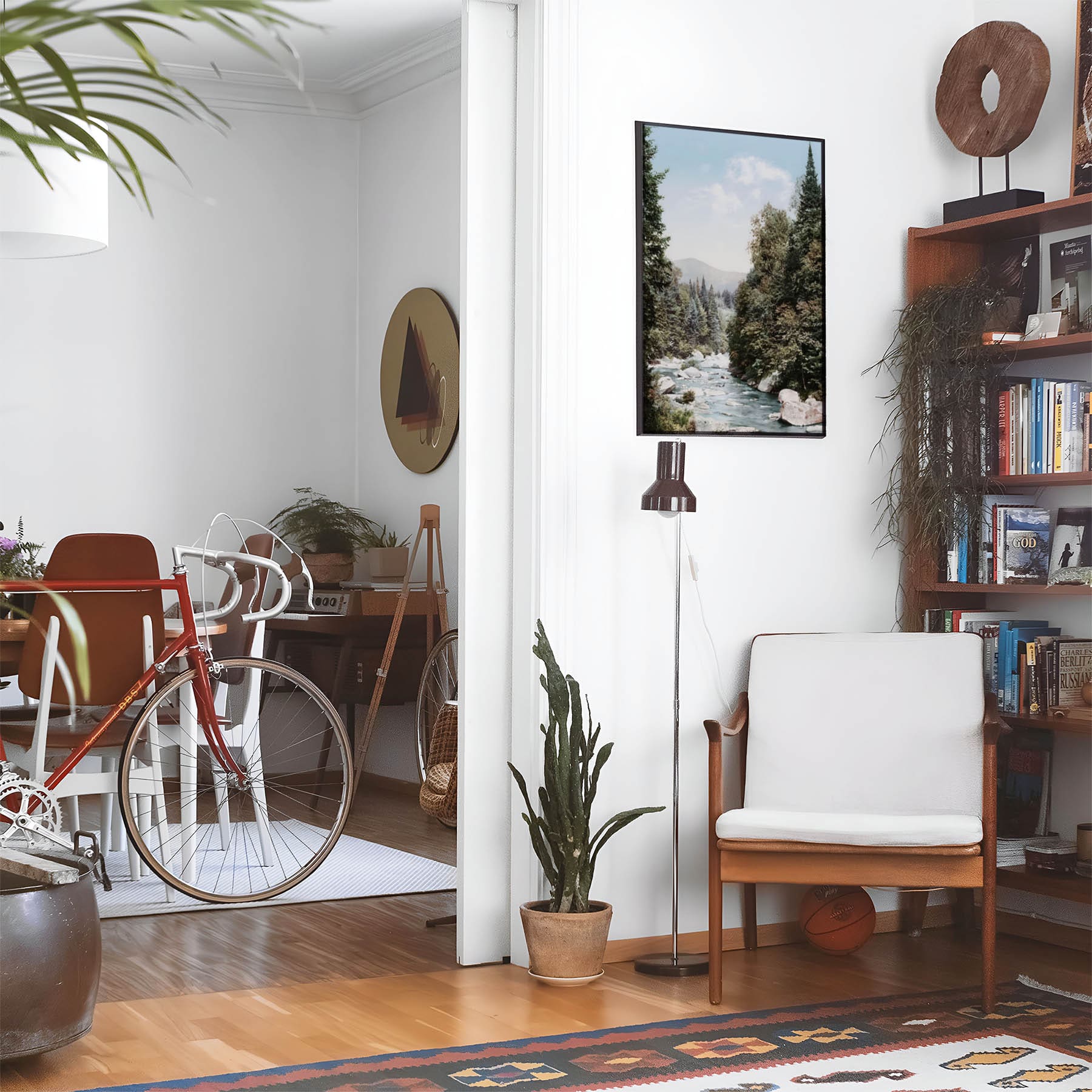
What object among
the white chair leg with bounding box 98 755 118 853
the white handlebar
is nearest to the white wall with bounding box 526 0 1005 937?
the white handlebar

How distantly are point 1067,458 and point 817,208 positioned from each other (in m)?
0.92

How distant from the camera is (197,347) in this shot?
669 cm

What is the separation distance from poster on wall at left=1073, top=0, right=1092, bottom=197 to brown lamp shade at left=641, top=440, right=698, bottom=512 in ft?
4.21

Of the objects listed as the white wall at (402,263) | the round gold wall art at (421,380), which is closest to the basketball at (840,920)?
the white wall at (402,263)

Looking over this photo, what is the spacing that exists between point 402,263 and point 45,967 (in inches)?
175

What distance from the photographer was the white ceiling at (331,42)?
573cm

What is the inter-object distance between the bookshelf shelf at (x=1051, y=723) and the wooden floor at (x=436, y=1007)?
0.57 m

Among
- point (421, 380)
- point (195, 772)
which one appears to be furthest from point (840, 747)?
point (421, 380)

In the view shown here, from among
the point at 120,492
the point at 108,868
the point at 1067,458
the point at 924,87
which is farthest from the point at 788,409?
the point at 120,492

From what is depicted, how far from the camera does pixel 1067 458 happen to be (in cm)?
367

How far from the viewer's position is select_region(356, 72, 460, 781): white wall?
6172mm

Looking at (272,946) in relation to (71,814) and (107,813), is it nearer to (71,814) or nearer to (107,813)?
(107,813)

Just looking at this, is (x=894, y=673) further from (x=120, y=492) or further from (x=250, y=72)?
(x=250, y=72)

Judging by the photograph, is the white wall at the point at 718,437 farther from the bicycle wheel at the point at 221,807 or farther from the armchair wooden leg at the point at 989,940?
the bicycle wheel at the point at 221,807
